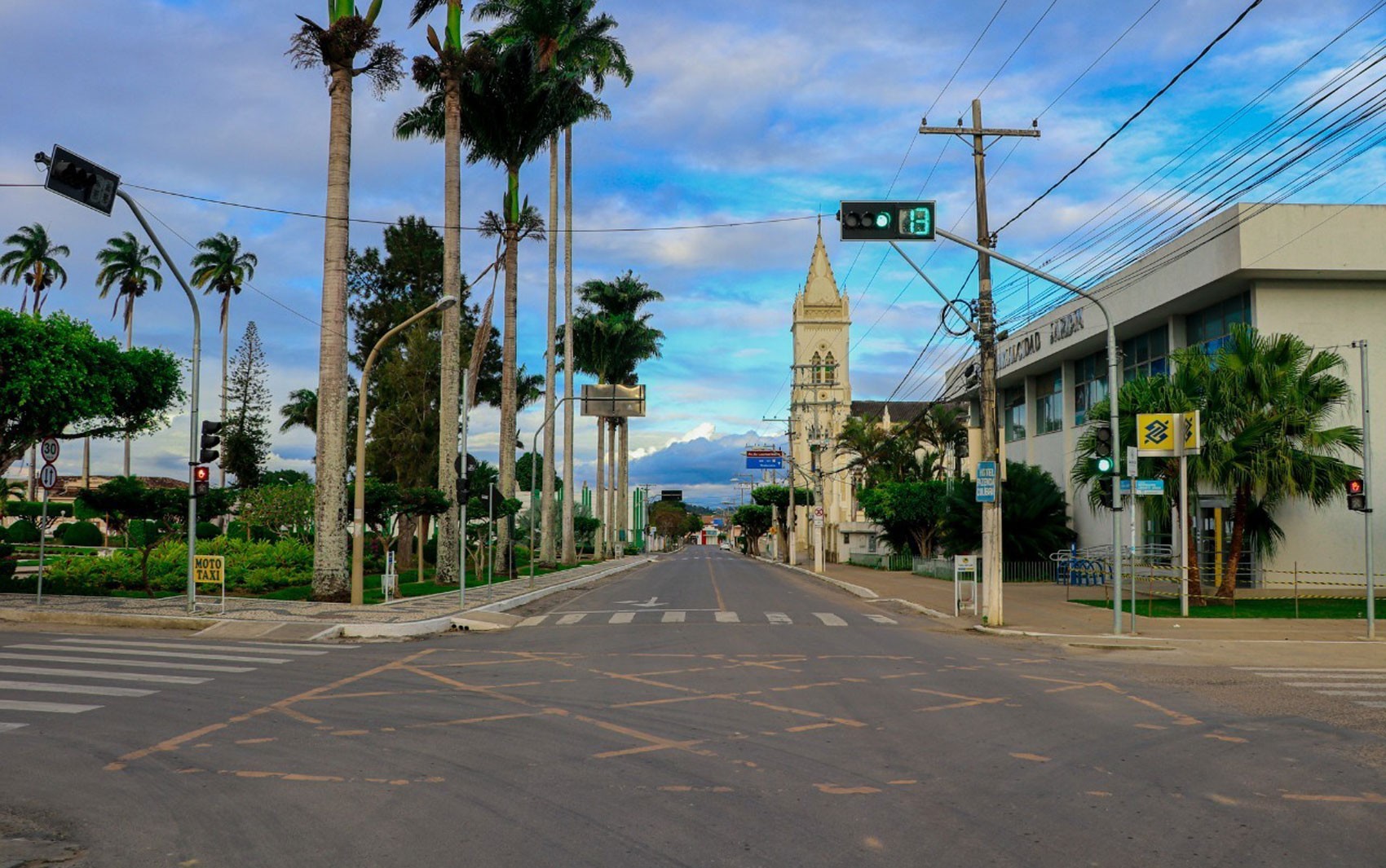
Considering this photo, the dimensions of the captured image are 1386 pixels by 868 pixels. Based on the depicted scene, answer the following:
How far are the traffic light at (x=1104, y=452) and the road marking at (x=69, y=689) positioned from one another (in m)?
16.5

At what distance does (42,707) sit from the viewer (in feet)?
36.0

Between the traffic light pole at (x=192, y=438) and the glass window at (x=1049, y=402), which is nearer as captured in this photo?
the traffic light pole at (x=192, y=438)

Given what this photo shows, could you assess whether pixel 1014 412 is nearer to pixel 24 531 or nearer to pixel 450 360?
pixel 450 360

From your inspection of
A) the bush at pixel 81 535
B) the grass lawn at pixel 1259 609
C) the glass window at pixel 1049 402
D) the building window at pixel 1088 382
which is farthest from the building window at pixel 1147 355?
the bush at pixel 81 535

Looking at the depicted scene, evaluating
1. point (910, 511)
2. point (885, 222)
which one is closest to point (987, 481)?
point (885, 222)

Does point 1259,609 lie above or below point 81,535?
below

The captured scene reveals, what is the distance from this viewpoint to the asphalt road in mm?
6387

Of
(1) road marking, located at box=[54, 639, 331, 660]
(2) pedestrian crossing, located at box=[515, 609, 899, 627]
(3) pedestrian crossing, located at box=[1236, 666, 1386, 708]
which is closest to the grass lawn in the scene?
(2) pedestrian crossing, located at box=[515, 609, 899, 627]

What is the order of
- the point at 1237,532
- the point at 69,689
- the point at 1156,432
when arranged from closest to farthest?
the point at 69,689 < the point at 1156,432 < the point at 1237,532

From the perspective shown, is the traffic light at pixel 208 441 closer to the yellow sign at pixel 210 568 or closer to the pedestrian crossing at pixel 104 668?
the yellow sign at pixel 210 568

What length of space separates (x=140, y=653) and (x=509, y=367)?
98.9 feet

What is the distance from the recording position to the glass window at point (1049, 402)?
2002 inches

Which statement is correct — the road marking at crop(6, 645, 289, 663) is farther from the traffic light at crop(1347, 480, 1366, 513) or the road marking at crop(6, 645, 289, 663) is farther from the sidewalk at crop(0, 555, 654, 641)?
the traffic light at crop(1347, 480, 1366, 513)

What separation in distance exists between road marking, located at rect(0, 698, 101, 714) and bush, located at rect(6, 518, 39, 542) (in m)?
54.3
